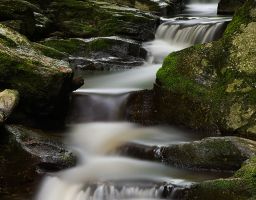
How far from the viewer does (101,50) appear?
14586mm

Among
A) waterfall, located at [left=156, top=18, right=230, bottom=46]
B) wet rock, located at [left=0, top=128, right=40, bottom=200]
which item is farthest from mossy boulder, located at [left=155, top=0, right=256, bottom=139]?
waterfall, located at [left=156, top=18, right=230, bottom=46]

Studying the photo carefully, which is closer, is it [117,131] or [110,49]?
[117,131]

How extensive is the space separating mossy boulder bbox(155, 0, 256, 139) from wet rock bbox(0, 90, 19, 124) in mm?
2951

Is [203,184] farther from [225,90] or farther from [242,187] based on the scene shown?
[225,90]

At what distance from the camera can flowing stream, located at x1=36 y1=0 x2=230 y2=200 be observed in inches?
250

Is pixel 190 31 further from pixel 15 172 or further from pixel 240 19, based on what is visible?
pixel 15 172

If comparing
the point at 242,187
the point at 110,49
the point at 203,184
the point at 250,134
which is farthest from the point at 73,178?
the point at 110,49

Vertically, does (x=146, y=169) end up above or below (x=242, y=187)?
below

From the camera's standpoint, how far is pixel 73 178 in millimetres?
6781

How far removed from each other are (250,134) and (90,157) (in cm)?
279

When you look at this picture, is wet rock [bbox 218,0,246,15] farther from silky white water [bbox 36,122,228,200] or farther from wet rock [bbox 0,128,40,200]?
wet rock [bbox 0,128,40,200]

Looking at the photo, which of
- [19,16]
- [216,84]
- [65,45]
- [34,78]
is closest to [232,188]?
[216,84]

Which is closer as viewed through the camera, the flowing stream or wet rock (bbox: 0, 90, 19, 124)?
the flowing stream

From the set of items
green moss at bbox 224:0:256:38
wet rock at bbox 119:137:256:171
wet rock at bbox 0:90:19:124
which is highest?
green moss at bbox 224:0:256:38
